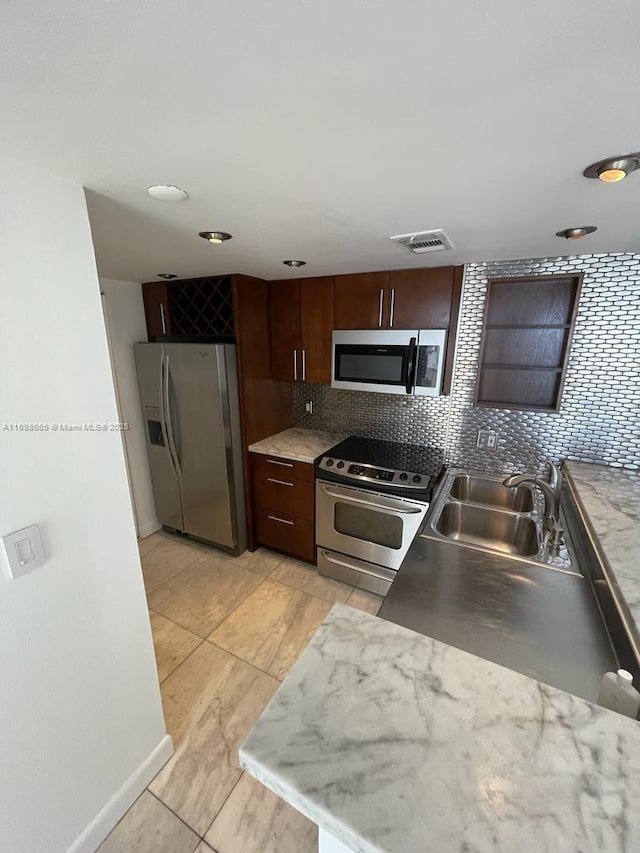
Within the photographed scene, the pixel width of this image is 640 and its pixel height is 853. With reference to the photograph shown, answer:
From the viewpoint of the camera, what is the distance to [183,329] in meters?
2.70

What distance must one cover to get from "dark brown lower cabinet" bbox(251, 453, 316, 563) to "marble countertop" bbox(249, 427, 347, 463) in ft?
0.19

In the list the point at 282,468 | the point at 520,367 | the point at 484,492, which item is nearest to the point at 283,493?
the point at 282,468

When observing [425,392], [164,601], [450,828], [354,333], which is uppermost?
[354,333]

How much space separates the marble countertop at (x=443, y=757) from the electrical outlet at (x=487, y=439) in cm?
177

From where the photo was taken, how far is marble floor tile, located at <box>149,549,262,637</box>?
7.29 feet

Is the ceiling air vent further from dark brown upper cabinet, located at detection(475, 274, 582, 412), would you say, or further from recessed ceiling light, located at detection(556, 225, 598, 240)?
dark brown upper cabinet, located at detection(475, 274, 582, 412)

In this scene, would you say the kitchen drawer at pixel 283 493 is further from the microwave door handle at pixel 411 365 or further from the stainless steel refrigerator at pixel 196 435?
the microwave door handle at pixel 411 365

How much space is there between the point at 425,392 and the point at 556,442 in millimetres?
829

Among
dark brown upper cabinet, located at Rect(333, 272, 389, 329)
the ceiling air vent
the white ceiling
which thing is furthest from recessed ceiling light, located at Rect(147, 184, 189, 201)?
dark brown upper cabinet, located at Rect(333, 272, 389, 329)

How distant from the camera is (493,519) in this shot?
6.14 ft

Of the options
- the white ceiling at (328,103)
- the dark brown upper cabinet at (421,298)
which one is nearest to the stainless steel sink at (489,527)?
the dark brown upper cabinet at (421,298)

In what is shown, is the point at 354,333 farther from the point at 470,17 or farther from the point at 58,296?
the point at 470,17

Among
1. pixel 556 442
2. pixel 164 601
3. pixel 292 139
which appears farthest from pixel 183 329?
pixel 556 442

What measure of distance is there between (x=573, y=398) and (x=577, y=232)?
3.22 feet
